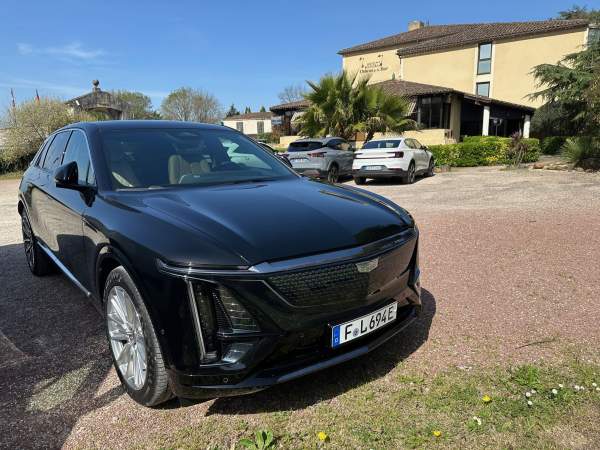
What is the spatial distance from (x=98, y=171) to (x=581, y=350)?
3492 mm

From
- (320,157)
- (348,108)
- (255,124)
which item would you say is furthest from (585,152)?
(255,124)

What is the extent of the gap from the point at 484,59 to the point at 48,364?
119ft

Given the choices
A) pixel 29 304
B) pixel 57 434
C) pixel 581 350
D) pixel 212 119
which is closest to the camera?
pixel 57 434

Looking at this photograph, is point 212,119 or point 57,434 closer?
point 57,434

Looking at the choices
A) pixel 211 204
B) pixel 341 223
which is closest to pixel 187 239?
pixel 211 204

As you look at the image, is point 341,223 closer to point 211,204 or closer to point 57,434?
point 211,204

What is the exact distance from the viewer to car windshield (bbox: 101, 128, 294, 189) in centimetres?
311

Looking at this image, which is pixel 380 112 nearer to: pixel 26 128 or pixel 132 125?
pixel 132 125

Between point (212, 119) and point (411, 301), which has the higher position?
point (212, 119)

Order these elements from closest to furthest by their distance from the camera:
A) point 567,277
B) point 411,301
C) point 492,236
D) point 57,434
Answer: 1. point 57,434
2. point 411,301
3. point 567,277
4. point 492,236

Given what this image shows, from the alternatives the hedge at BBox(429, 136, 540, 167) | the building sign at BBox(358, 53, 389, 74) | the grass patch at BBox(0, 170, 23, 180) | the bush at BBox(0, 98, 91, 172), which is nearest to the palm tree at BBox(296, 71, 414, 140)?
the hedge at BBox(429, 136, 540, 167)

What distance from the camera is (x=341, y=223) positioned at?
2471mm

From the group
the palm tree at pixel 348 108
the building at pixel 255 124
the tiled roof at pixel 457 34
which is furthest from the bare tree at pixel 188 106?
the palm tree at pixel 348 108

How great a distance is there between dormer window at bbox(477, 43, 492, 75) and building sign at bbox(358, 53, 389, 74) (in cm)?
975
